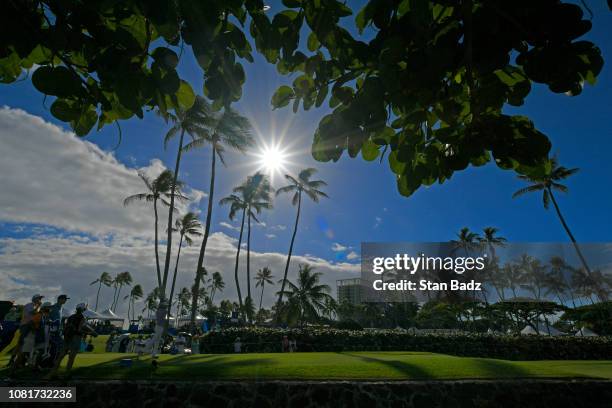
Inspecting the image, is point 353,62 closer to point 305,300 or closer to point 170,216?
point 170,216

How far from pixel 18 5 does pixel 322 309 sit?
127ft

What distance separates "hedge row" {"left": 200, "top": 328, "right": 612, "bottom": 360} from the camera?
1944 cm

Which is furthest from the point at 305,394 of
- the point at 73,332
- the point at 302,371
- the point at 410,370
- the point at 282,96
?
the point at 282,96

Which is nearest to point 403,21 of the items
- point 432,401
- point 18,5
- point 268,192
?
point 18,5

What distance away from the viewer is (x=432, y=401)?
8.14m

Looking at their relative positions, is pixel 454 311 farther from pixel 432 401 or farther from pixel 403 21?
pixel 403 21

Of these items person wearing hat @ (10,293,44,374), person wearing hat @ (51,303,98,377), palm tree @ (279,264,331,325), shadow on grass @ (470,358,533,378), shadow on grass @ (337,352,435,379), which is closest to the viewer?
person wearing hat @ (51,303,98,377)

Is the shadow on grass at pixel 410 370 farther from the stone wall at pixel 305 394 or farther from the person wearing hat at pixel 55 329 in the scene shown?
the person wearing hat at pixel 55 329

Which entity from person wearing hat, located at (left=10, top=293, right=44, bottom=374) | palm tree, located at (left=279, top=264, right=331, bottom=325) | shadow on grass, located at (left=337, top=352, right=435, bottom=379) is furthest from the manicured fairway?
palm tree, located at (left=279, top=264, right=331, bottom=325)

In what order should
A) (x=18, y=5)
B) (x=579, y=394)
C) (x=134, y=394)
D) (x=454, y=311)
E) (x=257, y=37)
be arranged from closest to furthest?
1. (x=18, y=5)
2. (x=257, y=37)
3. (x=134, y=394)
4. (x=579, y=394)
5. (x=454, y=311)

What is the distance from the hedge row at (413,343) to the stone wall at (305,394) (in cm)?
1178

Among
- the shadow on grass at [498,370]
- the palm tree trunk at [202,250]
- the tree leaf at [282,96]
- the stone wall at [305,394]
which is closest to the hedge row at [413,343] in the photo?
the palm tree trunk at [202,250]

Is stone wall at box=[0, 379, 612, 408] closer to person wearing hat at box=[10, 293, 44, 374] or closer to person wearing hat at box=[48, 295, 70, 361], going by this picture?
person wearing hat at box=[10, 293, 44, 374]

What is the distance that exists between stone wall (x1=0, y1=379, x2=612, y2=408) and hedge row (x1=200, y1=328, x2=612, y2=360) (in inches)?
464
